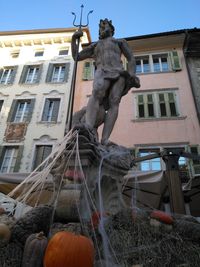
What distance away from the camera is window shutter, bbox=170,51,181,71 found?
48.0 ft

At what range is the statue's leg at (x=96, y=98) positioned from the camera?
11.3ft

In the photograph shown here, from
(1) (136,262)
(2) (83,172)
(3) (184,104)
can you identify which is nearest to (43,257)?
(1) (136,262)

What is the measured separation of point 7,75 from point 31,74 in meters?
1.68

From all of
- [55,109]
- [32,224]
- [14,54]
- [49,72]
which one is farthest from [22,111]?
[32,224]

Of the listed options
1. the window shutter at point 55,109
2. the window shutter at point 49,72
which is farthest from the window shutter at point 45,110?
the window shutter at point 49,72

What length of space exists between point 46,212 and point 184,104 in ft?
40.4

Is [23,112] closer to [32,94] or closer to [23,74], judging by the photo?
[32,94]

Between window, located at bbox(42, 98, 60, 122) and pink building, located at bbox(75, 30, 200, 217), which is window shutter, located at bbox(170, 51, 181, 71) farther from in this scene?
window, located at bbox(42, 98, 60, 122)

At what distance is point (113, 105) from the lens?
377 centimetres

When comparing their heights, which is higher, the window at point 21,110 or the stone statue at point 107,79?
the window at point 21,110

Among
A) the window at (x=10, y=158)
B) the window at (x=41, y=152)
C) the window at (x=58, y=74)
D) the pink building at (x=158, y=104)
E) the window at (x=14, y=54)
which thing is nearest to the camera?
the pink building at (x=158, y=104)

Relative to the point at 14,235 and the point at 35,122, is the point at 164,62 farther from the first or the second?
the point at 14,235

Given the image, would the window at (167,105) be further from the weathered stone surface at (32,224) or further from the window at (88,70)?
the weathered stone surface at (32,224)

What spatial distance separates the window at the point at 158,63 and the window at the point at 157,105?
197 centimetres
